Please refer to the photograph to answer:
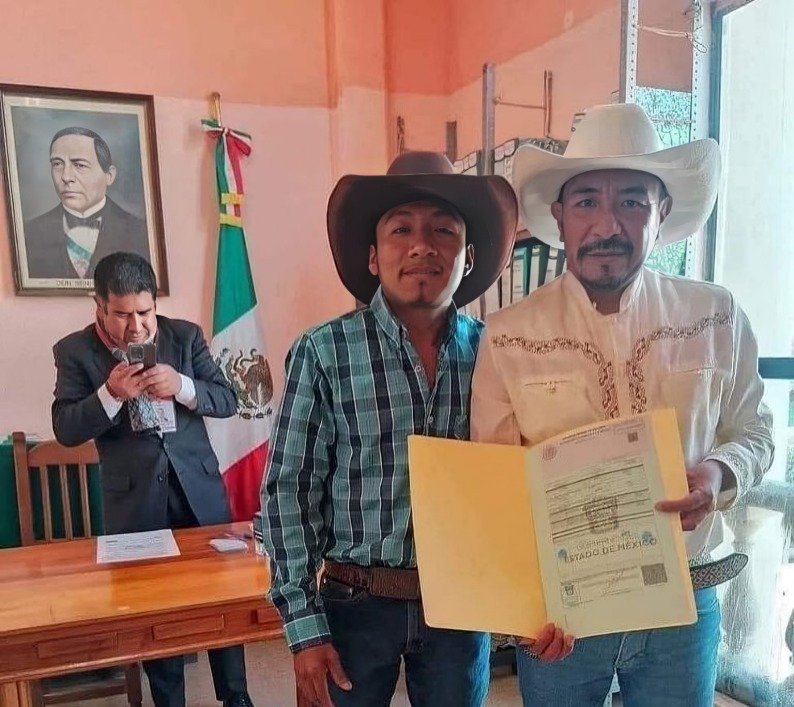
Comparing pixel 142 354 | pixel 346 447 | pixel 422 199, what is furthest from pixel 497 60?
pixel 346 447

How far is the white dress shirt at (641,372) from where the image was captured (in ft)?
3.31

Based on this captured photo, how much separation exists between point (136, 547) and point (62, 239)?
4.90ft

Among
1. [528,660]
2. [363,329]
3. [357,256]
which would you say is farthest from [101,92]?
[528,660]

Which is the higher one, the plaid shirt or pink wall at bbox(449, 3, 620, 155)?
pink wall at bbox(449, 3, 620, 155)

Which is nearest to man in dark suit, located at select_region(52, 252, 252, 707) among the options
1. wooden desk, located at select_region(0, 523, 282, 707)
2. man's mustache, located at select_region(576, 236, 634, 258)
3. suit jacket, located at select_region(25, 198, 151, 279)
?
wooden desk, located at select_region(0, 523, 282, 707)

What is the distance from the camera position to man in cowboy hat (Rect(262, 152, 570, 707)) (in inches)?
42.9

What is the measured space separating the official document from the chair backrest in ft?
5.53

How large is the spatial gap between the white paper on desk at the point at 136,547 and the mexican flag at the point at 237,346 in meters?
1.06

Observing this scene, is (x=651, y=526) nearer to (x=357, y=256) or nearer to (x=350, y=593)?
(x=350, y=593)

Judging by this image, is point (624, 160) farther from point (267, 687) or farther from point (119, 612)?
point (267, 687)

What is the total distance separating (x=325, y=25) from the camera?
3.12 meters

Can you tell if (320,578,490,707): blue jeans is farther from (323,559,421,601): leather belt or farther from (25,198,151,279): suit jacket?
(25,198,151,279): suit jacket

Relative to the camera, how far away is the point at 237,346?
3037 mm

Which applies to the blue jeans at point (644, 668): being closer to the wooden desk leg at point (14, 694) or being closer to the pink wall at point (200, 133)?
the wooden desk leg at point (14, 694)
